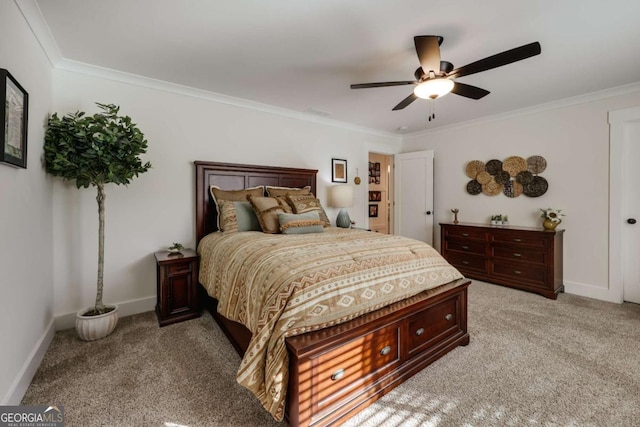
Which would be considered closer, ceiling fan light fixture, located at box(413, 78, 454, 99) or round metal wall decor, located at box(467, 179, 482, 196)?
ceiling fan light fixture, located at box(413, 78, 454, 99)

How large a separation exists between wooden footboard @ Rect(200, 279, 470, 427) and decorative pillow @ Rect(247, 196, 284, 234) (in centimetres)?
107

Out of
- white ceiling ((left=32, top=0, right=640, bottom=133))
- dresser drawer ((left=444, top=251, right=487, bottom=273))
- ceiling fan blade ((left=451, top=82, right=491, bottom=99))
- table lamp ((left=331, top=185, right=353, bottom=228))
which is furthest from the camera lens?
table lamp ((left=331, top=185, right=353, bottom=228))

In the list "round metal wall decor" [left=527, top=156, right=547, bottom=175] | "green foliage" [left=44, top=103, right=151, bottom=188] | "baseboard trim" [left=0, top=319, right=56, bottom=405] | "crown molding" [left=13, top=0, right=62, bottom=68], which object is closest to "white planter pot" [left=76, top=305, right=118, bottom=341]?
"baseboard trim" [left=0, top=319, right=56, bottom=405]

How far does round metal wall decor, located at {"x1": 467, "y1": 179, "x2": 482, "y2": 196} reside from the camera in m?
4.46

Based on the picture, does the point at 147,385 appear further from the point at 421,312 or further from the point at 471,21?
the point at 471,21

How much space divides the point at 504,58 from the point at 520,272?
2886mm

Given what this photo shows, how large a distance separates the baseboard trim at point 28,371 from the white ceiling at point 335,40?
92.6 inches

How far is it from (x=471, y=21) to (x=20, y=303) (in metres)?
3.55

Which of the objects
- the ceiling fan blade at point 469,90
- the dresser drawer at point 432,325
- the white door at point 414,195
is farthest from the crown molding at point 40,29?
the white door at point 414,195

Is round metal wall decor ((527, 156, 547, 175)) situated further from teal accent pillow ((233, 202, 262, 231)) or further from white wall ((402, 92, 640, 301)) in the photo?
teal accent pillow ((233, 202, 262, 231))

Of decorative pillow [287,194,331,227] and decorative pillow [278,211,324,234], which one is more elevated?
decorative pillow [287,194,331,227]

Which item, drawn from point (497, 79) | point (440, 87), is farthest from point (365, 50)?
point (497, 79)

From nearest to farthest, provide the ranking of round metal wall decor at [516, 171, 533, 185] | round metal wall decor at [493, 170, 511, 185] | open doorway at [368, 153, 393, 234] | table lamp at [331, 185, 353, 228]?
round metal wall decor at [516, 171, 533, 185] < round metal wall decor at [493, 170, 511, 185] < table lamp at [331, 185, 353, 228] < open doorway at [368, 153, 393, 234]

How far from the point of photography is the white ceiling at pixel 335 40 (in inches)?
73.9
